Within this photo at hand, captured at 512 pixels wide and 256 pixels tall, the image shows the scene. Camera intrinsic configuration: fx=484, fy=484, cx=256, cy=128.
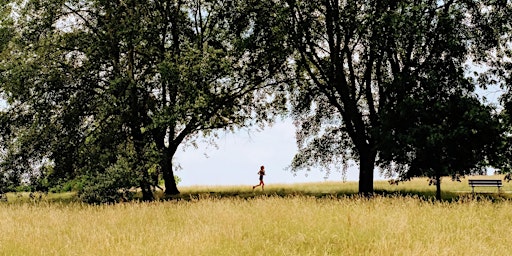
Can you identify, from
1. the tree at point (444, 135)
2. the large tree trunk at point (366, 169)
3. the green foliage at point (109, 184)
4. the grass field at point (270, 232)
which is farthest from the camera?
the large tree trunk at point (366, 169)

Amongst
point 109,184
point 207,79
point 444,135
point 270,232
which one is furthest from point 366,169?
point 270,232

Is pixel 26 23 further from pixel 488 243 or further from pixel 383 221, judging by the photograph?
pixel 488 243

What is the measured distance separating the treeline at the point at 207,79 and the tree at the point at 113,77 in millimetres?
66

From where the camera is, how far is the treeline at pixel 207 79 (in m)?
21.2

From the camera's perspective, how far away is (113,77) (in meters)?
23.5

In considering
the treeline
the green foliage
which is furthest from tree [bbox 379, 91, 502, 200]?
the green foliage

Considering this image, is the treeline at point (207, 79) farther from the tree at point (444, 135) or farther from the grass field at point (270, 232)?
the grass field at point (270, 232)

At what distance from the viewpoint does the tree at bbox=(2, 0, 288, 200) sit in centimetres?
2125

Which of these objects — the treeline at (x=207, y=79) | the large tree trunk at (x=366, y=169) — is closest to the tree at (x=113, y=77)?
the treeline at (x=207, y=79)

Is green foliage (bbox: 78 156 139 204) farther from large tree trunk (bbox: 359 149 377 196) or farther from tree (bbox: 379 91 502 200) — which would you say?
large tree trunk (bbox: 359 149 377 196)

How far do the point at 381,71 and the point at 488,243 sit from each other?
63.3 ft

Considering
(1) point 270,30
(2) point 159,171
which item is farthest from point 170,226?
(1) point 270,30

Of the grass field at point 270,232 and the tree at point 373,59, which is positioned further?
the tree at point 373,59

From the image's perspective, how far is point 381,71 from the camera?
2745cm
